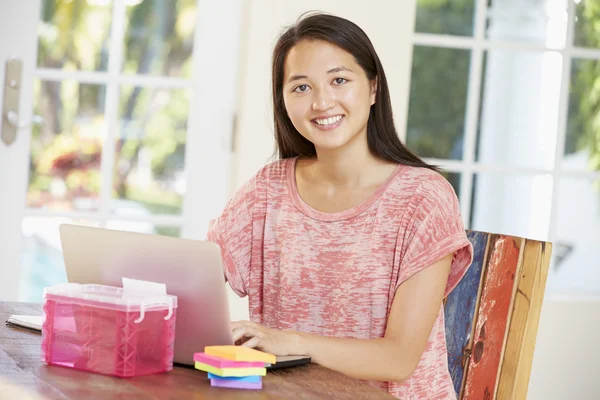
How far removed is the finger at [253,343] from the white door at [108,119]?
172cm

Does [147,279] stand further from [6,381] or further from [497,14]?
[497,14]

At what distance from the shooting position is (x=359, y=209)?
1835mm

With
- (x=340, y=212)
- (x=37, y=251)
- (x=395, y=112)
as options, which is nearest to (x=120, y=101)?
(x=37, y=251)

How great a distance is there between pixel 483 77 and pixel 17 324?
219 centimetres

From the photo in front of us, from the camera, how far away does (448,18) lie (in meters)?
3.32

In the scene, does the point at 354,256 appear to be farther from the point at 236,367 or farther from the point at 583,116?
the point at 583,116

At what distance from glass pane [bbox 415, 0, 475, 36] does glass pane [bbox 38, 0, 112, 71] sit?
1.11 metres

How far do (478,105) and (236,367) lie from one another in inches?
90.8

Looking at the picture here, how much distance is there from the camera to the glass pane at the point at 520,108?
337 centimetres

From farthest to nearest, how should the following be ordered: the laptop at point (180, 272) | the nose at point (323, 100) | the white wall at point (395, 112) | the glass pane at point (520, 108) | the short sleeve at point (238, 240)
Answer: the glass pane at point (520, 108) < the white wall at point (395, 112) < the short sleeve at point (238, 240) < the nose at point (323, 100) < the laptop at point (180, 272)

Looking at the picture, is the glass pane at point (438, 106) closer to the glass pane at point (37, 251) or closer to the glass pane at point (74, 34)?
the glass pane at point (74, 34)

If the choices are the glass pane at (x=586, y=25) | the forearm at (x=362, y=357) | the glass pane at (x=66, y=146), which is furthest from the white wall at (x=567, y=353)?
the forearm at (x=362, y=357)

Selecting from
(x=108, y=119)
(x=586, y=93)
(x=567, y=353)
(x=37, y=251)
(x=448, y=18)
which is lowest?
(x=567, y=353)

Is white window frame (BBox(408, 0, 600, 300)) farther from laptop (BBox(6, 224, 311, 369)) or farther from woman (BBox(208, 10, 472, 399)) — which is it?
laptop (BBox(6, 224, 311, 369))
